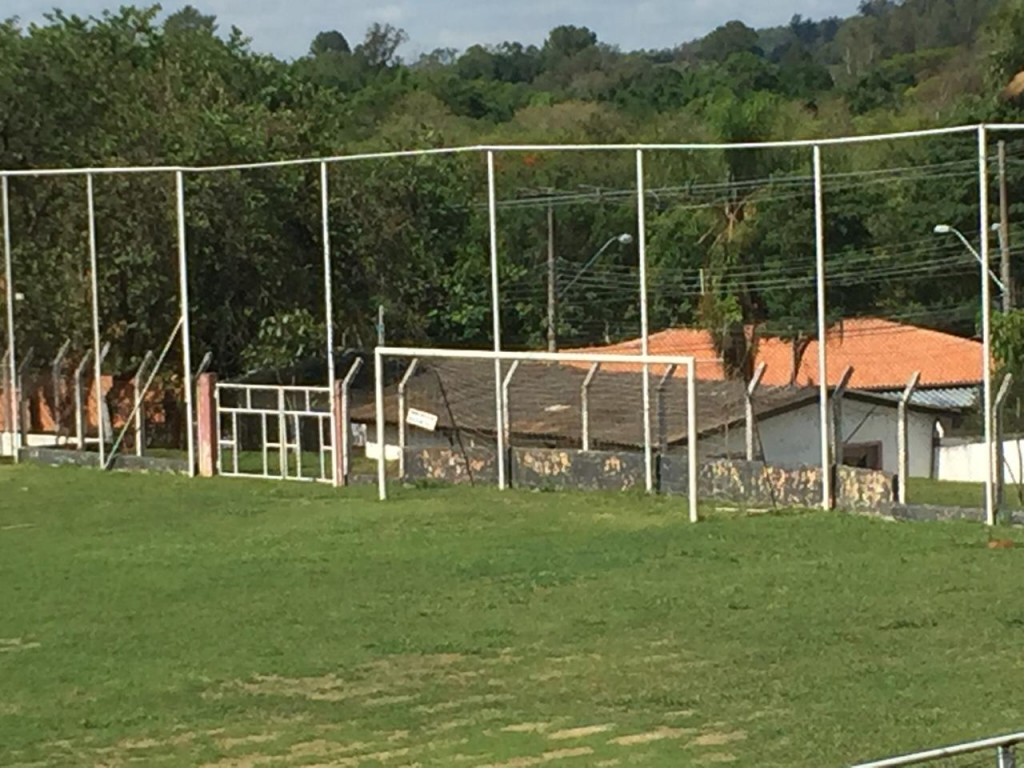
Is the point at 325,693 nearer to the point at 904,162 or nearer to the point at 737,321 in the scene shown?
the point at 737,321

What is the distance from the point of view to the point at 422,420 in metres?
22.0

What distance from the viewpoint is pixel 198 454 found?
957 inches

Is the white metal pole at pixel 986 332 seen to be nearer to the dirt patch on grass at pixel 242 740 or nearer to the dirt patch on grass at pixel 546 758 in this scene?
the dirt patch on grass at pixel 546 758

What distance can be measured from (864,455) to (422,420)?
490 cm

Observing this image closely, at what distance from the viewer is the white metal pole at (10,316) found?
2650 cm

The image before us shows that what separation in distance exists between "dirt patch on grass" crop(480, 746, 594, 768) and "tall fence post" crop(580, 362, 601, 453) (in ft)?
37.9

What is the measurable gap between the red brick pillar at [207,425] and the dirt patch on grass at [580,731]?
1446 cm

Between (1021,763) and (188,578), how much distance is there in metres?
9.43

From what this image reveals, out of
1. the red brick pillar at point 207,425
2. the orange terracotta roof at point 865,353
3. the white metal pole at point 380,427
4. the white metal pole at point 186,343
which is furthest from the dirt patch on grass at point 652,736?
the orange terracotta roof at point 865,353

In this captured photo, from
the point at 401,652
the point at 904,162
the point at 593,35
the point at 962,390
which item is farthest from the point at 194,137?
the point at 593,35

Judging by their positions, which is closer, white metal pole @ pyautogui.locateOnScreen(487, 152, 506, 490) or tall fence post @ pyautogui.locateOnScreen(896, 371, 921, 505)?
tall fence post @ pyautogui.locateOnScreen(896, 371, 921, 505)

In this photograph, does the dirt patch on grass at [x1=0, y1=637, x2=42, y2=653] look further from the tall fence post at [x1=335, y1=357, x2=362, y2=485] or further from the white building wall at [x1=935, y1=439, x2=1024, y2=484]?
the white building wall at [x1=935, y1=439, x2=1024, y2=484]

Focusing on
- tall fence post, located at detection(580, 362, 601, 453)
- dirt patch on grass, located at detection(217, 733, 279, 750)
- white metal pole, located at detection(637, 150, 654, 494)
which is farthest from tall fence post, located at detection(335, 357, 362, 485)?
dirt patch on grass, located at detection(217, 733, 279, 750)

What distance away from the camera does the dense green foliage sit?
27859mm
